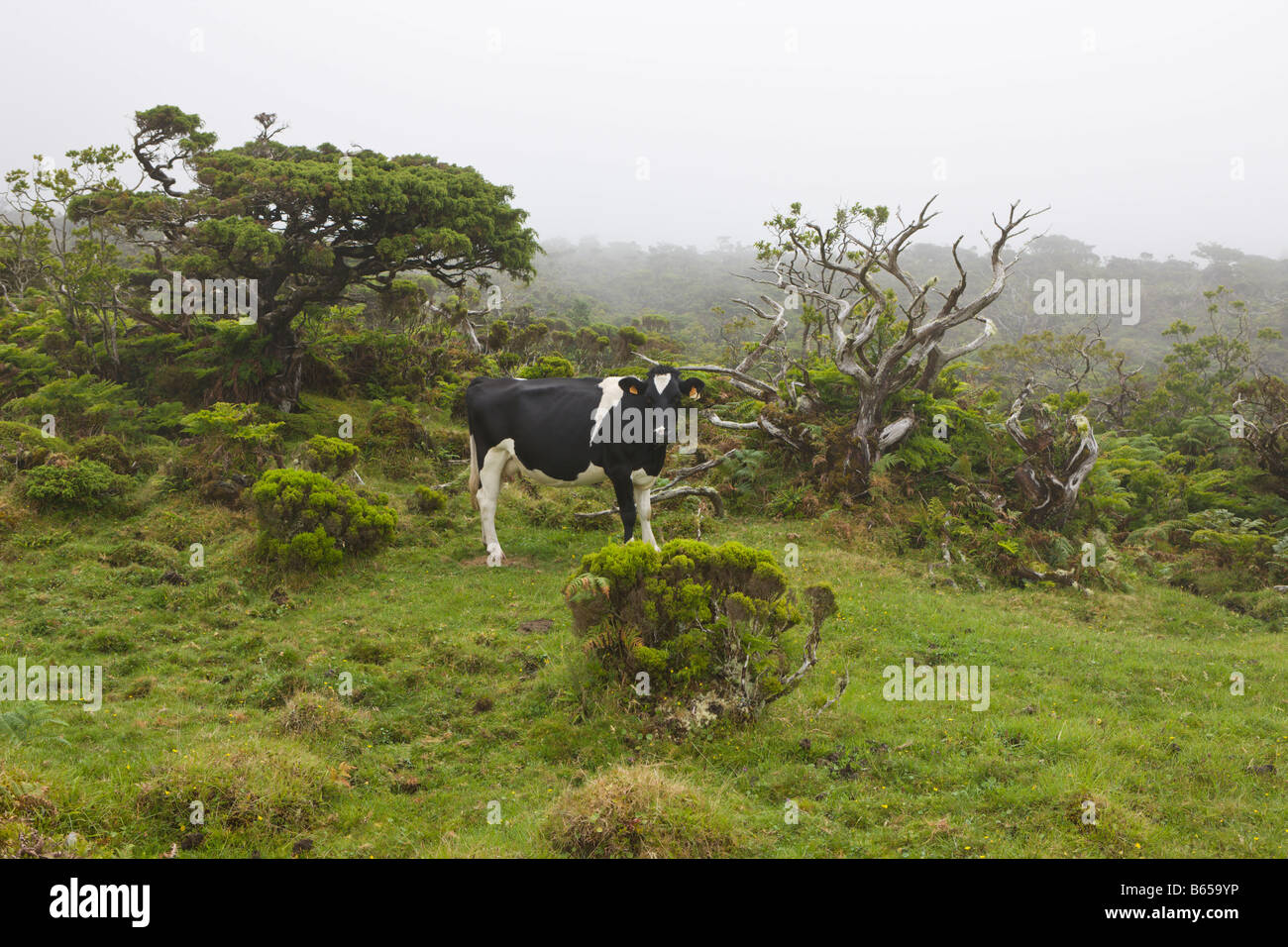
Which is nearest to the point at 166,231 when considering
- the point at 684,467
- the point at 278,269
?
the point at 278,269

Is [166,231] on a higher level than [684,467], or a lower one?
higher

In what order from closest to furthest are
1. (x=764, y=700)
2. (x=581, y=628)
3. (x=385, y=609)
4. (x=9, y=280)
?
(x=764, y=700) → (x=581, y=628) → (x=385, y=609) → (x=9, y=280)

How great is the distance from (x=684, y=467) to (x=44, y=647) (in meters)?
10.6

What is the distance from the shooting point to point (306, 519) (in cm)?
1009

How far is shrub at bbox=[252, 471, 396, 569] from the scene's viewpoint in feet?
32.4

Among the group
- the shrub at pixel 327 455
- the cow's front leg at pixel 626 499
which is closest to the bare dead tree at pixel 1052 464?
the cow's front leg at pixel 626 499

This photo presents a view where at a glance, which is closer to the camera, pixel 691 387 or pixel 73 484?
pixel 73 484

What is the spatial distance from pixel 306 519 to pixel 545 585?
3.38m

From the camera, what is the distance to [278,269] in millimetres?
15508

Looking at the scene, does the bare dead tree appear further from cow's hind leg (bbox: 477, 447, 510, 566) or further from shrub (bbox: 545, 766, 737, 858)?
shrub (bbox: 545, 766, 737, 858)

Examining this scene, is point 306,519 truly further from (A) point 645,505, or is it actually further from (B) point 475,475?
(A) point 645,505

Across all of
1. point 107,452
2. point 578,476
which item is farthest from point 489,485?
point 107,452
